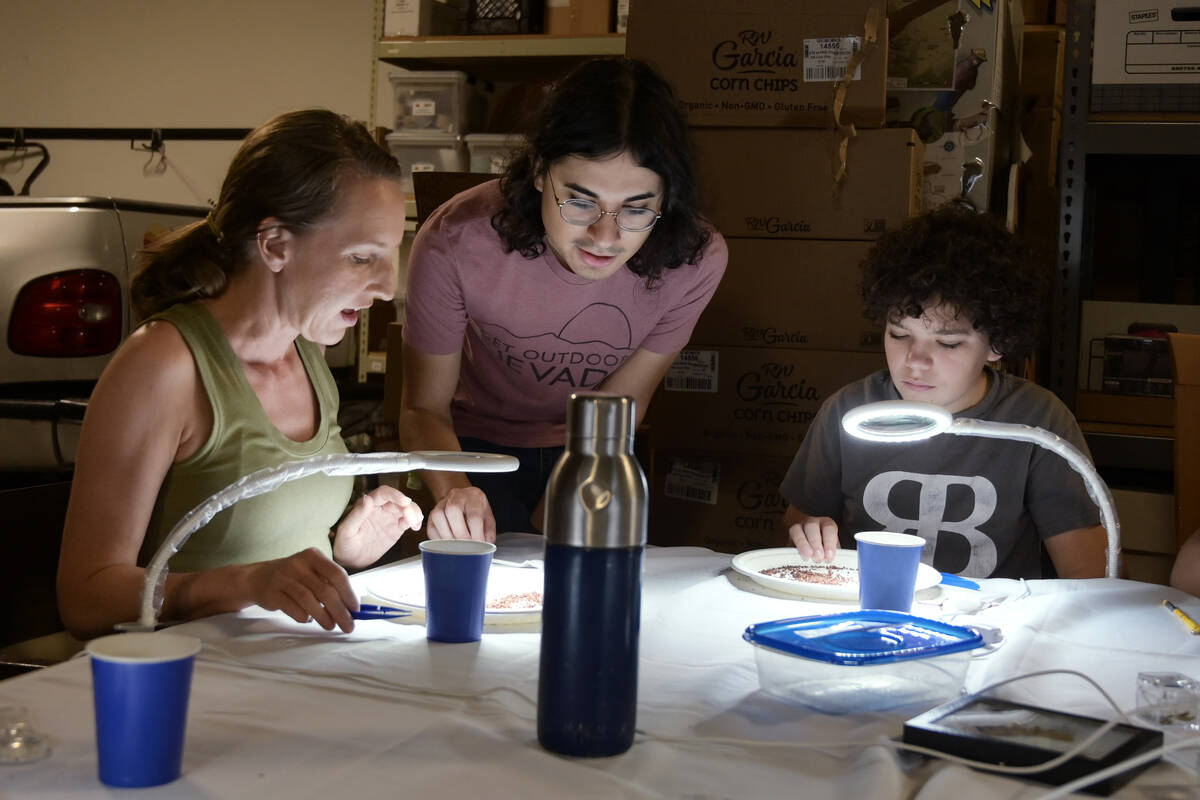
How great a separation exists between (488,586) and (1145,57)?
1596mm

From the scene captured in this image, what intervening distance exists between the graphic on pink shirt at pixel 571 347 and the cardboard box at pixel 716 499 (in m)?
0.54

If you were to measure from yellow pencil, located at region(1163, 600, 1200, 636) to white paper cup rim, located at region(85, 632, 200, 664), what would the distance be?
944 mm

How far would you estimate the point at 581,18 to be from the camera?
128 inches

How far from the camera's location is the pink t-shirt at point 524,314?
5.67 ft

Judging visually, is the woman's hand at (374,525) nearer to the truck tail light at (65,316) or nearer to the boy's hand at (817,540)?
the boy's hand at (817,540)

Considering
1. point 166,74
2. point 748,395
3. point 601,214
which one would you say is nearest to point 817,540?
point 601,214

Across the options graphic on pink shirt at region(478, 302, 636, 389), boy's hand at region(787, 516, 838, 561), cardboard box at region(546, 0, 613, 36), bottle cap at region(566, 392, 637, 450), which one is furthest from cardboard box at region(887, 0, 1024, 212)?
bottle cap at region(566, 392, 637, 450)

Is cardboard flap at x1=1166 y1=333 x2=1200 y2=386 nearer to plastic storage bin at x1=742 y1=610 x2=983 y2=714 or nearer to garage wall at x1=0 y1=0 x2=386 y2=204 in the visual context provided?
plastic storage bin at x1=742 y1=610 x2=983 y2=714

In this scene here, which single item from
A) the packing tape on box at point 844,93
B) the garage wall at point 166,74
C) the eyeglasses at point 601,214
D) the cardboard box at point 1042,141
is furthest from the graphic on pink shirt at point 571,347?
the garage wall at point 166,74

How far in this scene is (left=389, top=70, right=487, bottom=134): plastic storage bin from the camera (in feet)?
11.1

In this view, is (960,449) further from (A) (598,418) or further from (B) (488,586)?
(A) (598,418)

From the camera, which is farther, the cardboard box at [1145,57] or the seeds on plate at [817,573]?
the cardboard box at [1145,57]

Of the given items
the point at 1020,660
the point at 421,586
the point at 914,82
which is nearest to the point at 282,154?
the point at 421,586

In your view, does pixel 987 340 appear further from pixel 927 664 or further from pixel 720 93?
pixel 927 664
